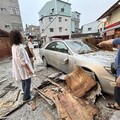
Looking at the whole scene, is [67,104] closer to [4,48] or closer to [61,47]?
[61,47]

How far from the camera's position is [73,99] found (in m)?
2.82

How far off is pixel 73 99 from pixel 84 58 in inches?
48.8

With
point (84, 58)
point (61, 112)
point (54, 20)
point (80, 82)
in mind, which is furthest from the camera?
point (54, 20)

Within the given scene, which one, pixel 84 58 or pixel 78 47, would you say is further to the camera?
pixel 78 47

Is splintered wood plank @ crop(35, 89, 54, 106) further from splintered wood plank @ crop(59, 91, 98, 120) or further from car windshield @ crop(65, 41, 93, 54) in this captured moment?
car windshield @ crop(65, 41, 93, 54)

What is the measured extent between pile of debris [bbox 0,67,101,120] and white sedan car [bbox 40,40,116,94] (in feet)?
0.75

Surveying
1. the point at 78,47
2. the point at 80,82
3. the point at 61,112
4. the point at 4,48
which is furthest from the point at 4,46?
the point at 61,112

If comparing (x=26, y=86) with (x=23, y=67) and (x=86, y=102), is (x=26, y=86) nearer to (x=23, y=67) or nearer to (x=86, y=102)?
(x=23, y=67)

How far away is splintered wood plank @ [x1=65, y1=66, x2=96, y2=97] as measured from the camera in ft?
9.94

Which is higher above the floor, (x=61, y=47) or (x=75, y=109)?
(x=61, y=47)

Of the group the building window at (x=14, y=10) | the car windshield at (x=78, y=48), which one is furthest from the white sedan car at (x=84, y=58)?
the building window at (x=14, y=10)

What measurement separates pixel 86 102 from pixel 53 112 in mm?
809

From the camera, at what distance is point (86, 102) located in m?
2.79

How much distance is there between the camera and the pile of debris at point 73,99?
2.44 m
